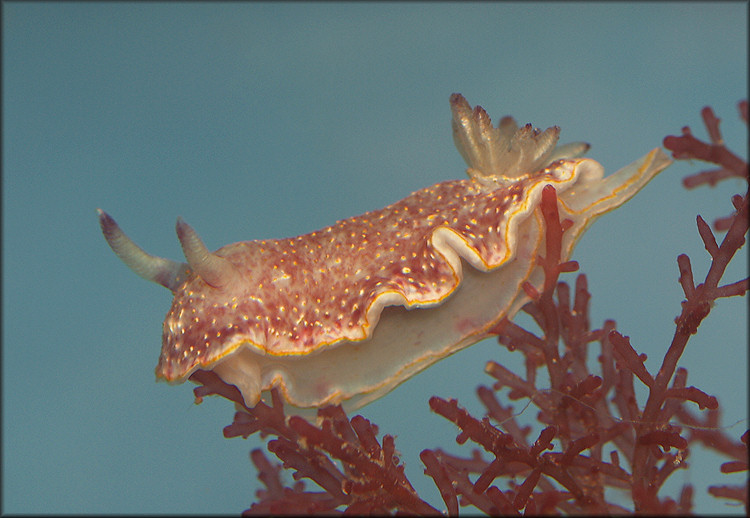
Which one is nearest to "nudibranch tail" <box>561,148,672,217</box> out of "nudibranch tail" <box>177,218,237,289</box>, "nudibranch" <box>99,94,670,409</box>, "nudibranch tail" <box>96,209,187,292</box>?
"nudibranch" <box>99,94,670,409</box>

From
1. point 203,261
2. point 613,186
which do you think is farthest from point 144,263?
point 613,186

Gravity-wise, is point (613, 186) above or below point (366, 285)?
above

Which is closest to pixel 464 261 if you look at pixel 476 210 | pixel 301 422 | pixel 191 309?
pixel 476 210

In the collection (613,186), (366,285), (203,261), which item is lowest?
(366,285)

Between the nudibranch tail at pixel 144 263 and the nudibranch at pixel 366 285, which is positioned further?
the nudibranch tail at pixel 144 263

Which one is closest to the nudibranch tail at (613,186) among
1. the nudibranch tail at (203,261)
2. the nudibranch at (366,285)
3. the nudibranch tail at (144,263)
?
the nudibranch at (366,285)

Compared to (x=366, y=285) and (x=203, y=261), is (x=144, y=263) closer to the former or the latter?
(x=203, y=261)

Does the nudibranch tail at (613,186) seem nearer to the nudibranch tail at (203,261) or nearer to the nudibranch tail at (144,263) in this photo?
the nudibranch tail at (203,261)

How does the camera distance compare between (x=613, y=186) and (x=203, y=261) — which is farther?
(x=613, y=186)

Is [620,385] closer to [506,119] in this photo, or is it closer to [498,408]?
[498,408]
